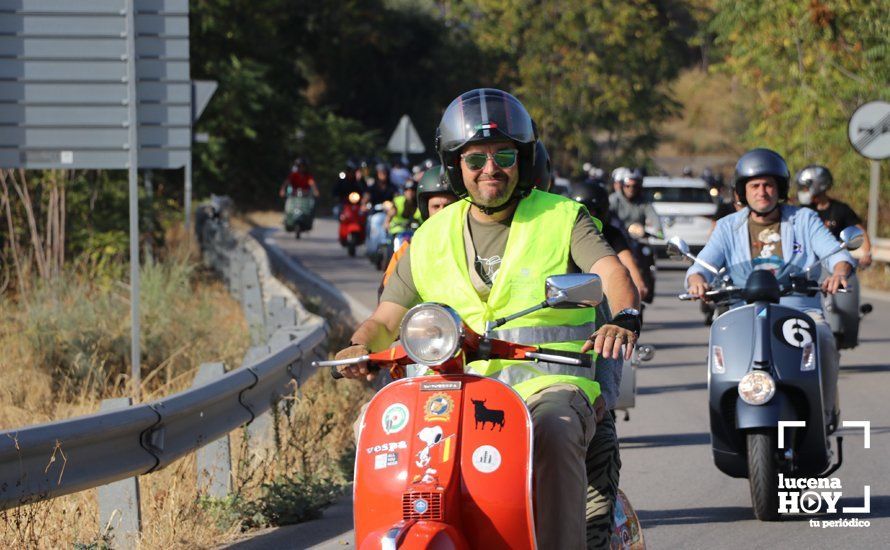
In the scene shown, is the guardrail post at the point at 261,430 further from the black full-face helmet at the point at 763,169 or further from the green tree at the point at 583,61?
the green tree at the point at 583,61

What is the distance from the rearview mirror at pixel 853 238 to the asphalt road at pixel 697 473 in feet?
4.31

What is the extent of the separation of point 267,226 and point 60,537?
1550 inches

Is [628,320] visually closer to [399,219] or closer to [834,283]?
[834,283]

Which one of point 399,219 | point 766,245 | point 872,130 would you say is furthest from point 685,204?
point 766,245

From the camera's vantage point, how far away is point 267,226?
45.8 m

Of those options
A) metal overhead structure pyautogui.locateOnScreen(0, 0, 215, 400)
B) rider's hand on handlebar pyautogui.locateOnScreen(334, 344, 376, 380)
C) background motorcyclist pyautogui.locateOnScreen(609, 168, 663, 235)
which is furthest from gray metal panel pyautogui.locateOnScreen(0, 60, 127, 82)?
background motorcyclist pyautogui.locateOnScreen(609, 168, 663, 235)

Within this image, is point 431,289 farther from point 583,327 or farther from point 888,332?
A: point 888,332

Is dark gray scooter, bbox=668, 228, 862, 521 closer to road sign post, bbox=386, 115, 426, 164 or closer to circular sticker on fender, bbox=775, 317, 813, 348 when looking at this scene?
circular sticker on fender, bbox=775, 317, 813, 348

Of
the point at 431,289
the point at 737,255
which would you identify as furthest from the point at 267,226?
the point at 431,289

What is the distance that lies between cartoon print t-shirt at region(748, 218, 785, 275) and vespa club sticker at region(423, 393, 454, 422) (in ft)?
15.0

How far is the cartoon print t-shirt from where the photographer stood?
9008 millimetres

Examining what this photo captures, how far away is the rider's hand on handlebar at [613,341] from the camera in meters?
4.88

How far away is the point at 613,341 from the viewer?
4887 millimetres

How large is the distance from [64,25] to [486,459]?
7.08m
